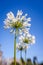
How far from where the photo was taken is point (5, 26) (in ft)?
17.7

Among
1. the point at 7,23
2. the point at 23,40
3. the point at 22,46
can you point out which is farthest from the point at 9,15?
the point at 22,46

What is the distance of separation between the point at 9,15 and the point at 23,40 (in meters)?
1.91

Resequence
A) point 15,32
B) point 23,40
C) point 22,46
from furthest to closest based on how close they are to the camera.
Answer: point 22,46
point 23,40
point 15,32

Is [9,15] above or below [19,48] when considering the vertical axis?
above

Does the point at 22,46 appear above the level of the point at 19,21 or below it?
below

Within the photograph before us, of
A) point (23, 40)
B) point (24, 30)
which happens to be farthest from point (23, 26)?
point (23, 40)

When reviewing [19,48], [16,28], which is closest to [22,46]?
[19,48]

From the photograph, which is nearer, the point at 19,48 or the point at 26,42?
the point at 26,42

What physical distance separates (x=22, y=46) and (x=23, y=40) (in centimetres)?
81

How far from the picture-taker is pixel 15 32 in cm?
531

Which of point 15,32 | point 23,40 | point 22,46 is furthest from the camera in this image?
point 22,46

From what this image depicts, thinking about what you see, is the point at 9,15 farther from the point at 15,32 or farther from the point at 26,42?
the point at 26,42

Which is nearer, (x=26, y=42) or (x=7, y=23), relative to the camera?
(x=7, y=23)

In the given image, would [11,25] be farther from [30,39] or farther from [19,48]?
[19,48]
